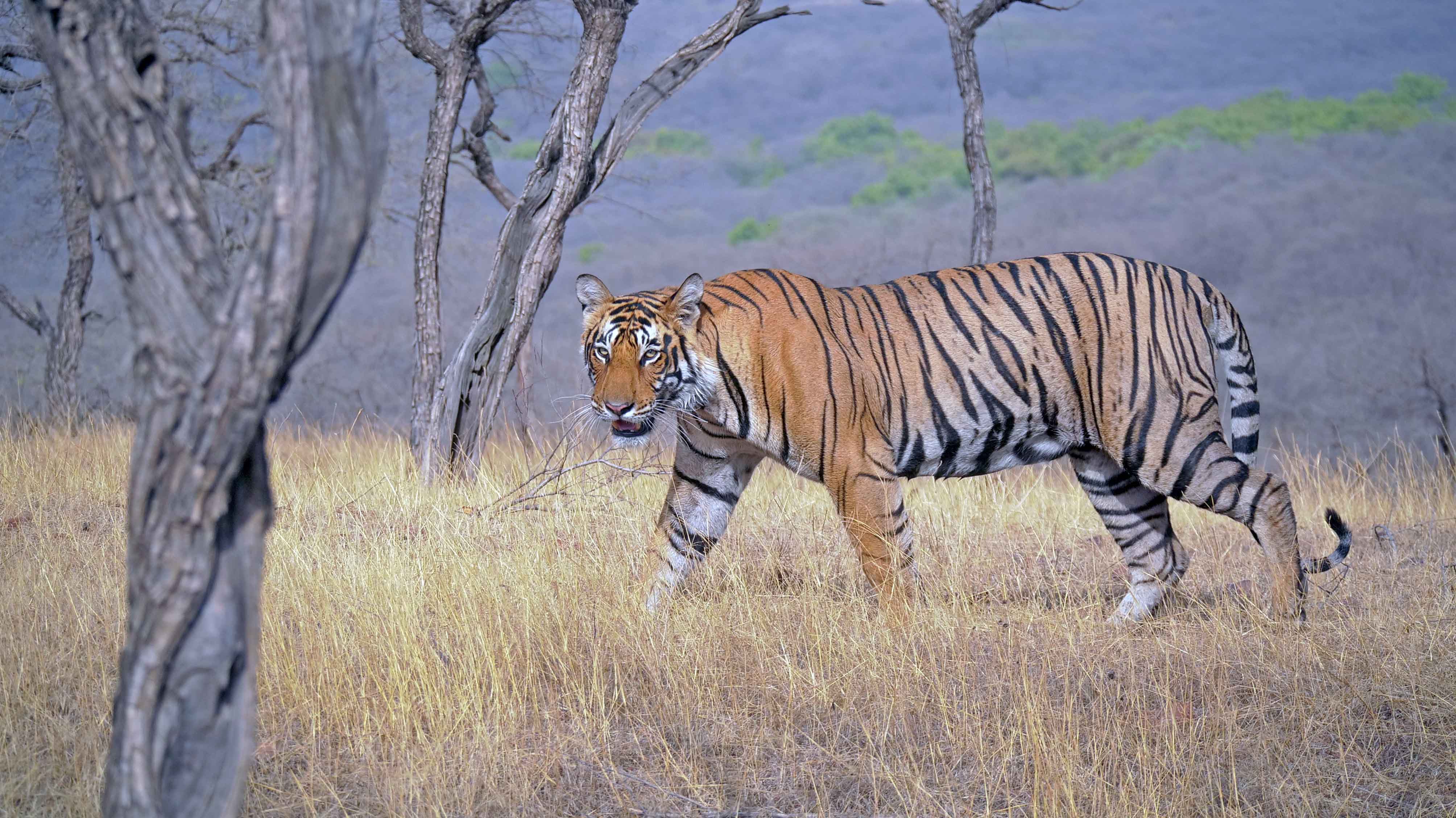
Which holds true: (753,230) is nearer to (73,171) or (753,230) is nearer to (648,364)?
(73,171)

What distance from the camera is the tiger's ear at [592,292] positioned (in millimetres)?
4945

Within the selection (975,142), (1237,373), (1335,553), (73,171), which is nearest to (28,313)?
(73,171)

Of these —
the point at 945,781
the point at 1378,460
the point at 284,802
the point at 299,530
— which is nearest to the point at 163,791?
the point at 284,802

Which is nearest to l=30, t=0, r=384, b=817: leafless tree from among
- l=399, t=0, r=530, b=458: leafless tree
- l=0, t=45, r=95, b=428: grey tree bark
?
l=399, t=0, r=530, b=458: leafless tree

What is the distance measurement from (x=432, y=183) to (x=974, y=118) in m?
4.33

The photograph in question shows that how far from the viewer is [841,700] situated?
382cm

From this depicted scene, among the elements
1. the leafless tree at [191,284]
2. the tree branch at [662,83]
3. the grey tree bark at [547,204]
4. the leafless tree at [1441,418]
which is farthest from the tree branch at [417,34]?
the leafless tree at [1441,418]

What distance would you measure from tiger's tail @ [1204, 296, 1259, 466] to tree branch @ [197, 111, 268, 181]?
34.6 feet

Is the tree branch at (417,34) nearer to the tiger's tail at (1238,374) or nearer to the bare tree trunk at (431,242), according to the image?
the bare tree trunk at (431,242)

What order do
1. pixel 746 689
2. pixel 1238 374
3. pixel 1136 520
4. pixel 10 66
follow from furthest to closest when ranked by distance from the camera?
pixel 10 66, pixel 1136 520, pixel 1238 374, pixel 746 689

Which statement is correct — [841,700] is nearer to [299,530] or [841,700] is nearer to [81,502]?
[299,530]

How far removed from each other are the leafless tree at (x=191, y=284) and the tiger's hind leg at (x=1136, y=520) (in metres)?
4.07

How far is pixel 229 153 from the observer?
43.1 ft

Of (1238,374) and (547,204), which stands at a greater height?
(547,204)
